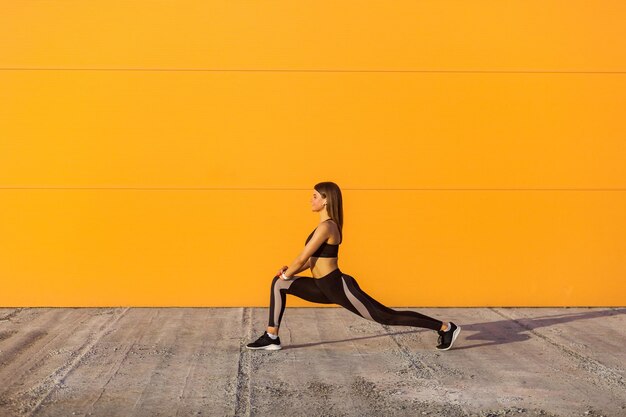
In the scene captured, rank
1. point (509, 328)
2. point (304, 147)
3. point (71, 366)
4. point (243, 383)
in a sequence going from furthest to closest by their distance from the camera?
point (304, 147), point (509, 328), point (71, 366), point (243, 383)

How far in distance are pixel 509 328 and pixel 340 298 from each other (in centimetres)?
221

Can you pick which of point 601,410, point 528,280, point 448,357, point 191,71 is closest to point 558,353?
point 448,357

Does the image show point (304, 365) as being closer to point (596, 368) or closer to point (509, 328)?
point (596, 368)

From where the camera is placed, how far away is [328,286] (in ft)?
23.9

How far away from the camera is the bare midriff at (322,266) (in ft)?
24.0

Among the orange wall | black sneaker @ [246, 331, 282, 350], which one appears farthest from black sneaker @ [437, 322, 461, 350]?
the orange wall

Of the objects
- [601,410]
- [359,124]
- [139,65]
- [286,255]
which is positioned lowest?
[601,410]

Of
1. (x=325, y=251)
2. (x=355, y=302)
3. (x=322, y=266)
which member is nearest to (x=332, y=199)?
(x=325, y=251)

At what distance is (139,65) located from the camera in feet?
31.9

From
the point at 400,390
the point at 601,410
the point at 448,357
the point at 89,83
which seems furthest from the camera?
the point at 89,83

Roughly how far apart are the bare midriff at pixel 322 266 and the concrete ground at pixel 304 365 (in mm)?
637

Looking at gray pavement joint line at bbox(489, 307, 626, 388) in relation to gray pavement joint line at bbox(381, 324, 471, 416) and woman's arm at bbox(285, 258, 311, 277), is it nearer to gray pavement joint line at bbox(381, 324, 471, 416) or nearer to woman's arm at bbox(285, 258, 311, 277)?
gray pavement joint line at bbox(381, 324, 471, 416)

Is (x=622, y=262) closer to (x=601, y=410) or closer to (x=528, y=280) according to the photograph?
(x=528, y=280)

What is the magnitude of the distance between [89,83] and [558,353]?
545 cm
